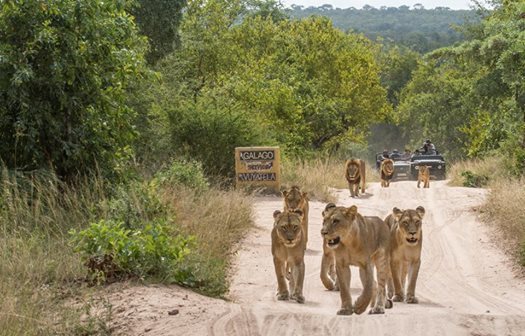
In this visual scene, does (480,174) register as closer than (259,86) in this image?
Yes

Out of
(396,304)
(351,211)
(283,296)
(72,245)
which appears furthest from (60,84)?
(351,211)

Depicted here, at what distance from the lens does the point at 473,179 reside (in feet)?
113

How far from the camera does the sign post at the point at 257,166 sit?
2520cm

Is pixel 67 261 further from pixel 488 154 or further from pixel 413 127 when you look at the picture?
pixel 413 127

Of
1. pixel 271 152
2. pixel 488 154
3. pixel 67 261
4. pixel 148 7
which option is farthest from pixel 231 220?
pixel 488 154

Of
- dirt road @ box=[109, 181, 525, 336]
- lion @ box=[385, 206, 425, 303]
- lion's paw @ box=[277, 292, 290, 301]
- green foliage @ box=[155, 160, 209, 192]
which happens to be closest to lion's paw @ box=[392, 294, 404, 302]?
lion @ box=[385, 206, 425, 303]

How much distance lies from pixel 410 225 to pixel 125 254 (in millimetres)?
3115

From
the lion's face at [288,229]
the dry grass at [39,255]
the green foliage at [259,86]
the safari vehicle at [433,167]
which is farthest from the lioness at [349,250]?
the safari vehicle at [433,167]

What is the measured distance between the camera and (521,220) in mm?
→ 17062

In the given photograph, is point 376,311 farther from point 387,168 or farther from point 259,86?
point 259,86

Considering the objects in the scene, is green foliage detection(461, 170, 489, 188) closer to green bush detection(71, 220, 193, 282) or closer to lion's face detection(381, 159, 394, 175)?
lion's face detection(381, 159, 394, 175)

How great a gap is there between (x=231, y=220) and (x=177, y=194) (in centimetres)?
113

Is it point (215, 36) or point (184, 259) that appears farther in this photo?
point (215, 36)

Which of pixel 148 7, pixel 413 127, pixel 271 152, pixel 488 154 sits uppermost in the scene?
pixel 148 7
